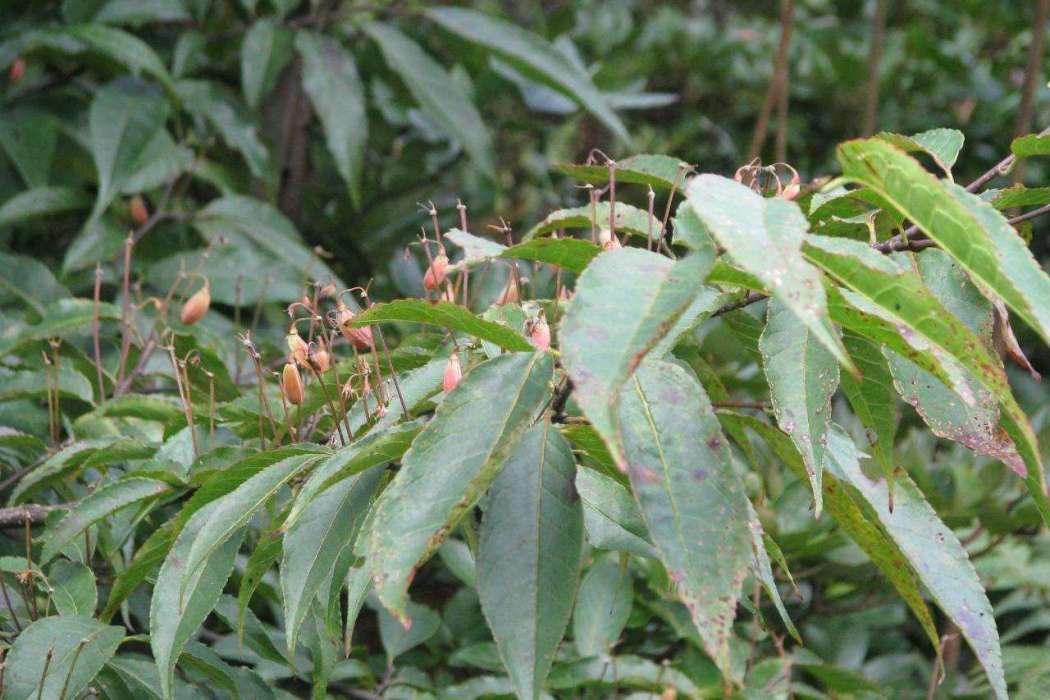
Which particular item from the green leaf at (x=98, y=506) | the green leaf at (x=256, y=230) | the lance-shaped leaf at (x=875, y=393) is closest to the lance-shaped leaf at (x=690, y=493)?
the lance-shaped leaf at (x=875, y=393)

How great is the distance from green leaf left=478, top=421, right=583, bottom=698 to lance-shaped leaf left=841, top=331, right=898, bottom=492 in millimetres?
158

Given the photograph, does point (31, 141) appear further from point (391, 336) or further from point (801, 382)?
point (801, 382)

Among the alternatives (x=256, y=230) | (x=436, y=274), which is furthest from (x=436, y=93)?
(x=436, y=274)

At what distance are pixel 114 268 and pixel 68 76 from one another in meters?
0.32

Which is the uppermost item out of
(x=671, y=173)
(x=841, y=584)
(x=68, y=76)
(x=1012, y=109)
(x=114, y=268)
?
(x=671, y=173)

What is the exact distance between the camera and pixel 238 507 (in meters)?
0.59

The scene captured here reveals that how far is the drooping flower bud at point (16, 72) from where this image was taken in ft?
5.05

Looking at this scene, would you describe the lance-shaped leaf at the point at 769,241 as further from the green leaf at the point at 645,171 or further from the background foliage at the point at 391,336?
the green leaf at the point at 645,171

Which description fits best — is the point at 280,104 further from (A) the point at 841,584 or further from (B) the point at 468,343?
(B) the point at 468,343

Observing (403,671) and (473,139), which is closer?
(403,671)

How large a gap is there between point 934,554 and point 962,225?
22cm

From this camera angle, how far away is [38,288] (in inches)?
51.1

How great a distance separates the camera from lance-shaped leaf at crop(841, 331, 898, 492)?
0.61 m

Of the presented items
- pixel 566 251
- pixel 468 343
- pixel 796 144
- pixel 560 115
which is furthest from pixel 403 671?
pixel 796 144
